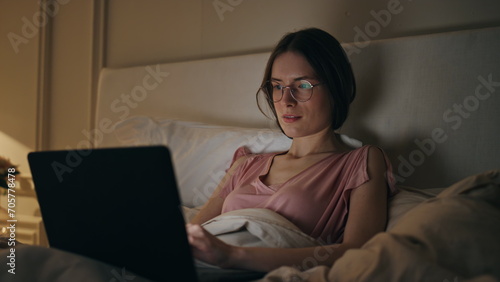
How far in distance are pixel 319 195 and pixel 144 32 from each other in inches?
58.8

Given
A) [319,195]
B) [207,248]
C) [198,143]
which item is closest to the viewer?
[207,248]

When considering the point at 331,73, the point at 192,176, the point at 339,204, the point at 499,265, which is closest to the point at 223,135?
the point at 192,176

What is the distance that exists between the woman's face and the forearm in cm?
46

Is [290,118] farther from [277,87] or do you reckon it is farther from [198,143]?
[198,143]

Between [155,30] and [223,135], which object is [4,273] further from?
[155,30]

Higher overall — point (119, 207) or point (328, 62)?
point (328, 62)

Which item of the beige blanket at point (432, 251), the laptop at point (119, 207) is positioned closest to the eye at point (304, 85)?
the beige blanket at point (432, 251)

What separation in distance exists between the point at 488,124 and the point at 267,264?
0.85 m

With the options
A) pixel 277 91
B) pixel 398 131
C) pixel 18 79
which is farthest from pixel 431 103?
pixel 18 79

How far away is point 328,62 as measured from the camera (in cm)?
133

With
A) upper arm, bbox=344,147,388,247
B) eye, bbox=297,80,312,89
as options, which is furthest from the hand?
eye, bbox=297,80,312,89

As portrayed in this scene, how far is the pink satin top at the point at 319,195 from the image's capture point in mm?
1172

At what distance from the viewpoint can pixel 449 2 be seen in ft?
5.02

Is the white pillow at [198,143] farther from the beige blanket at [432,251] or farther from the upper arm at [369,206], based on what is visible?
the beige blanket at [432,251]
